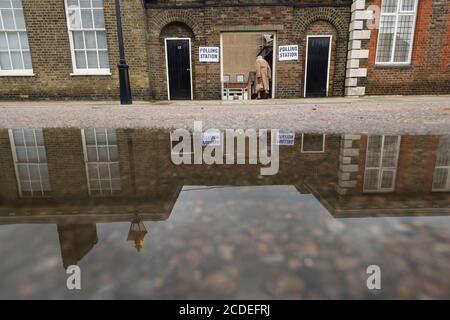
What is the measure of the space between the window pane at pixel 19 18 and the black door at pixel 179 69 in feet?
16.2

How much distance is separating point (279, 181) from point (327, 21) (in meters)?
10.7

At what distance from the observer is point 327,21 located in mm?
10469

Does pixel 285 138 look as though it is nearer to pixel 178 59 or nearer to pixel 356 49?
pixel 178 59

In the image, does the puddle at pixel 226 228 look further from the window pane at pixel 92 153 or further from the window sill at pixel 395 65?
the window sill at pixel 395 65

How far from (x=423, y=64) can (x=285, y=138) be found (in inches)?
411

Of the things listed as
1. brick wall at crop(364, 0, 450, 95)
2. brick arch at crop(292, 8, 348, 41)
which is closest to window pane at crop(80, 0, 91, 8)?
brick arch at crop(292, 8, 348, 41)

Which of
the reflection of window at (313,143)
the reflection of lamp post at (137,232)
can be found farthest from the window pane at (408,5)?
the reflection of lamp post at (137,232)

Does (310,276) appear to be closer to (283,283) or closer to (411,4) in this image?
(283,283)

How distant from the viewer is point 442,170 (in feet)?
6.43

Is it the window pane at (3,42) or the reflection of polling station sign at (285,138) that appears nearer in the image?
the reflection of polling station sign at (285,138)

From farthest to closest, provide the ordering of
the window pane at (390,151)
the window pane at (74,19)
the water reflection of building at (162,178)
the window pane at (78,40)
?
the window pane at (78,40) < the window pane at (74,19) < the window pane at (390,151) < the water reflection of building at (162,178)

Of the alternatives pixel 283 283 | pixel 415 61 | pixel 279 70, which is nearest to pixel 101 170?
pixel 283 283

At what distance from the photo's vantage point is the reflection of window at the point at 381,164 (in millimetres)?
1688
